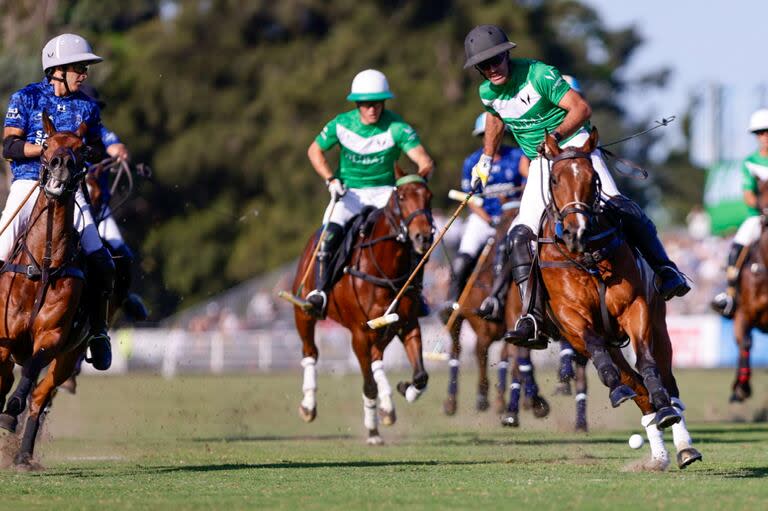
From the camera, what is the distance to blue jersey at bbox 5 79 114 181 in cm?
1141

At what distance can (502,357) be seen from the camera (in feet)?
A: 54.8

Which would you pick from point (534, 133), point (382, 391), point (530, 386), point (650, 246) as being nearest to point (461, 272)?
point (530, 386)

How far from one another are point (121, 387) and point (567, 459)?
677 inches

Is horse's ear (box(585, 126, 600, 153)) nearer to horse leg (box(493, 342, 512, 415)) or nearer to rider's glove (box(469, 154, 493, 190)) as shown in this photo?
rider's glove (box(469, 154, 493, 190))

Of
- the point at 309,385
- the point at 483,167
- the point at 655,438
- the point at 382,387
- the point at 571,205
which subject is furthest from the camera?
the point at 309,385

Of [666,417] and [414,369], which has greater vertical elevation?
[414,369]

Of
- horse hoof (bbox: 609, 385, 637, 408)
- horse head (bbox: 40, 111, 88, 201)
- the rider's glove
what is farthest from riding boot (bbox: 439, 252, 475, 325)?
horse hoof (bbox: 609, 385, 637, 408)

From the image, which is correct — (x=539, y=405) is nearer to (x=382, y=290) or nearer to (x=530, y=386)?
(x=530, y=386)

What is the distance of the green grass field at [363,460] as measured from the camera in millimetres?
8664

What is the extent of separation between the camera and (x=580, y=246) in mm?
9961

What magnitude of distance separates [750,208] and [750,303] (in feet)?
3.80

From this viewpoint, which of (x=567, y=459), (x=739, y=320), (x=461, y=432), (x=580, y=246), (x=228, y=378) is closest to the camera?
(x=580, y=246)

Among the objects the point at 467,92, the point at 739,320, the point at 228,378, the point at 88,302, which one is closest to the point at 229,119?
the point at 467,92

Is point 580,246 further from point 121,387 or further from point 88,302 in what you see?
point 121,387
